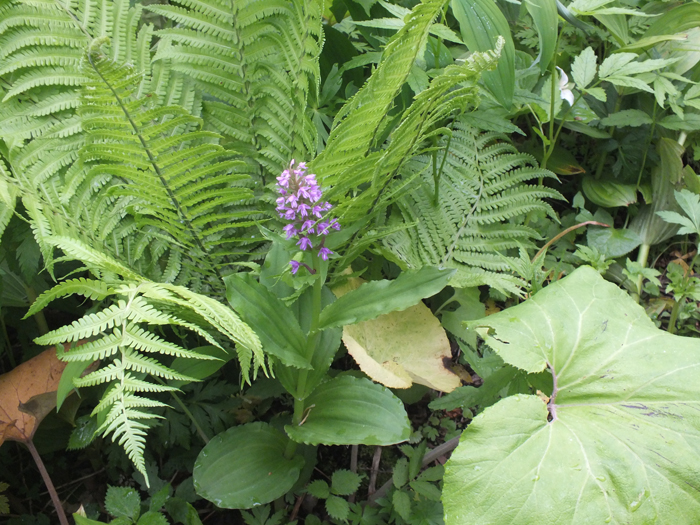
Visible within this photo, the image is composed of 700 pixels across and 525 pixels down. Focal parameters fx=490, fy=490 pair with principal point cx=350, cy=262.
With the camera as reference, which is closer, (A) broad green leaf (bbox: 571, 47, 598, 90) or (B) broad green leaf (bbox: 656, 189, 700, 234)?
(A) broad green leaf (bbox: 571, 47, 598, 90)

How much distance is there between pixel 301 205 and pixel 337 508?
2.31 ft

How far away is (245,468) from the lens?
1125 millimetres

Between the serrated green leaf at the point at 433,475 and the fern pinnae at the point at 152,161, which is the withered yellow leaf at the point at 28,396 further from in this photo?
the serrated green leaf at the point at 433,475

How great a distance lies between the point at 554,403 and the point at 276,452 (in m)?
0.65

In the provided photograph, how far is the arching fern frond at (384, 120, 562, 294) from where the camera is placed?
54.6 inches

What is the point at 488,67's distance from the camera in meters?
0.95

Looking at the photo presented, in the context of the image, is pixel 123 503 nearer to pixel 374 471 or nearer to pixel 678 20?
pixel 374 471

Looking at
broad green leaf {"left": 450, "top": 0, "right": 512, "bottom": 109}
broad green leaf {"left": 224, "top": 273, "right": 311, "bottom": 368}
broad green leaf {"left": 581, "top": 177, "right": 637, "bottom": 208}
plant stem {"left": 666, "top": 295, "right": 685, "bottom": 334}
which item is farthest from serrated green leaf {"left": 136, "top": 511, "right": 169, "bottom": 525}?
broad green leaf {"left": 581, "top": 177, "right": 637, "bottom": 208}

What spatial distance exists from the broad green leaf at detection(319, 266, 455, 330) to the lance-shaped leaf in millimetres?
140

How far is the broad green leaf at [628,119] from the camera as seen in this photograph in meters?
1.74

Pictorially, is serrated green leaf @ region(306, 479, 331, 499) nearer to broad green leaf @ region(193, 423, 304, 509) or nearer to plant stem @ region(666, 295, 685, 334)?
broad green leaf @ region(193, 423, 304, 509)

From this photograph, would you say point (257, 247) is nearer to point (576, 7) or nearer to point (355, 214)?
point (355, 214)

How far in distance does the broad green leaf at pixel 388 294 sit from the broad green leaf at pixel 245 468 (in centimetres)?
35

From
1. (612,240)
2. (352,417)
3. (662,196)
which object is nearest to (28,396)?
(352,417)
